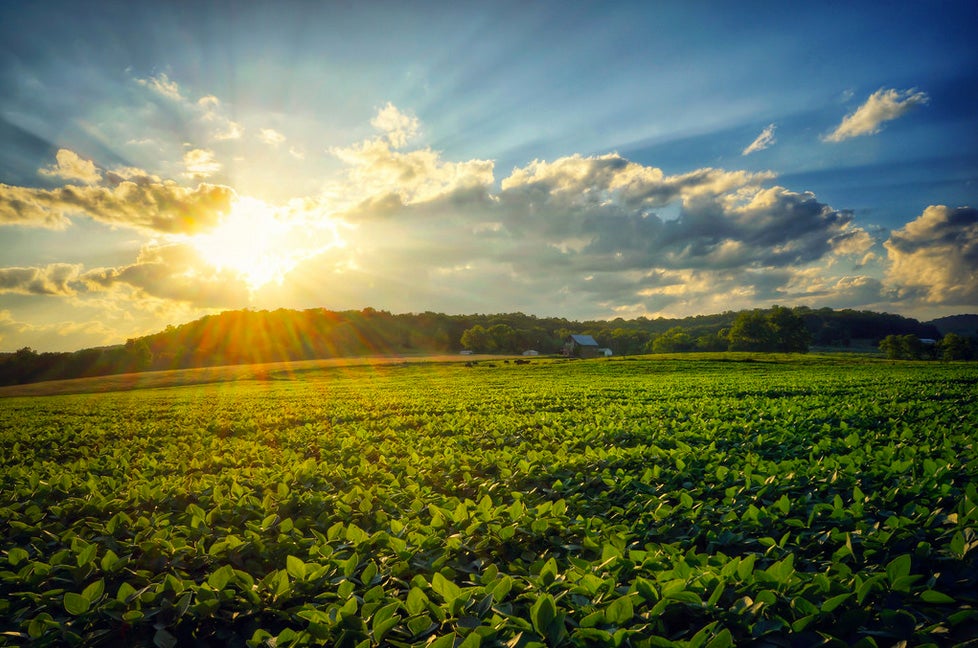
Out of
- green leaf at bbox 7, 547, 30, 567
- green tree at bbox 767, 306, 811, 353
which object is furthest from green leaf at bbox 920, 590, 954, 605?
green tree at bbox 767, 306, 811, 353

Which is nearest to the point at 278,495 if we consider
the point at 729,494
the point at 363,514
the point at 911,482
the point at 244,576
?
the point at 363,514

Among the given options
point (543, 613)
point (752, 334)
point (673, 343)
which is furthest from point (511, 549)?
point (673, 343)

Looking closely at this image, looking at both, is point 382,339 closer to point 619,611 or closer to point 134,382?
point 134,382

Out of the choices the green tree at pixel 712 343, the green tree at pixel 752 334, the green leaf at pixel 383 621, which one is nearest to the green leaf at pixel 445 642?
the green leaf at pixel 383 621

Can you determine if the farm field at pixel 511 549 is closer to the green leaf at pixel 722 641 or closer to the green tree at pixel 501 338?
the green leaf at pixel 722 641

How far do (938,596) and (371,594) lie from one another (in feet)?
9.94

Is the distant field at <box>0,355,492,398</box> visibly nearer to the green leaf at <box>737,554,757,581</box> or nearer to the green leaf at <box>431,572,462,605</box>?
the green leaf at <box>431,572,462,605</box>

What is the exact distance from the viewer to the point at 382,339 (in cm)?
10181

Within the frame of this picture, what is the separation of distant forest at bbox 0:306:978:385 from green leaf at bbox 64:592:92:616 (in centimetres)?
6828

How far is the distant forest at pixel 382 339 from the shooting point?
66.2 meters

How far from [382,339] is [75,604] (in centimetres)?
10148

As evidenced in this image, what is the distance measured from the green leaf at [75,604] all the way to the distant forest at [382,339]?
6828 centimetres

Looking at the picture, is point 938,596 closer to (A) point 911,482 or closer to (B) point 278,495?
(A) point 911,482

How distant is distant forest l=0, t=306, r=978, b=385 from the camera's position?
217ft
